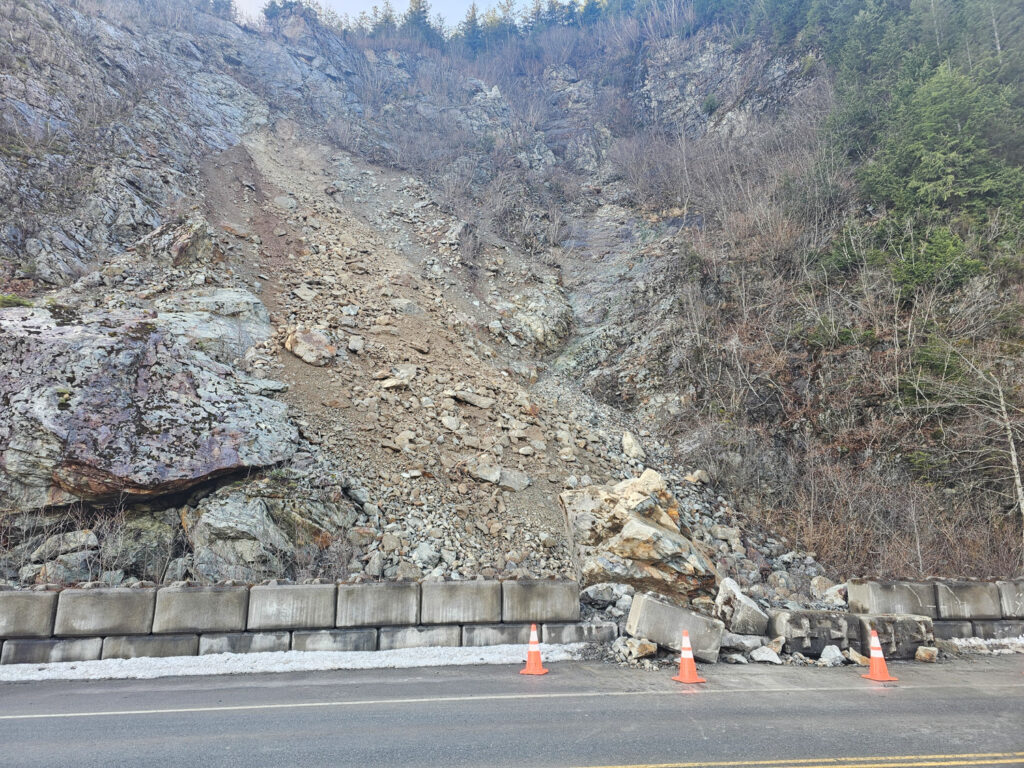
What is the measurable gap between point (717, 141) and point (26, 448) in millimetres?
32743

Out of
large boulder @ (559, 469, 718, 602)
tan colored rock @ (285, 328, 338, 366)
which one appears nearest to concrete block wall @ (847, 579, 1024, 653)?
large boulder @ (559, 469, 718, 602)

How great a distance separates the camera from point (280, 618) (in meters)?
7.63

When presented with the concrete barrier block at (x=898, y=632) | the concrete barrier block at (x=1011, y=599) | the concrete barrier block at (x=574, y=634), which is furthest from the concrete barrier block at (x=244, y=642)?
the concrete barrier block at (x=1011, y=599)

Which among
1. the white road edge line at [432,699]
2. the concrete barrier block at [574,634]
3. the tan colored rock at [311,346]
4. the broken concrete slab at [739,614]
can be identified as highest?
the tan colored rock at [311,346]

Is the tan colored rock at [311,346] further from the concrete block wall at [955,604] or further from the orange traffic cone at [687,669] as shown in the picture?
the concrete block wall at [955,604]

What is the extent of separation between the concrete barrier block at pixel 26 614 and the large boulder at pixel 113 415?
3263mm

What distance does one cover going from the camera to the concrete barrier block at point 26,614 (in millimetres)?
7059

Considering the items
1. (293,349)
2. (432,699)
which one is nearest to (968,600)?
(432,699)

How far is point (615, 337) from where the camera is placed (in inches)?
790

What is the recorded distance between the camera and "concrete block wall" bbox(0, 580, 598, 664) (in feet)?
23.5

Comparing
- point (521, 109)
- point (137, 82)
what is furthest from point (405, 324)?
point (521, 109)

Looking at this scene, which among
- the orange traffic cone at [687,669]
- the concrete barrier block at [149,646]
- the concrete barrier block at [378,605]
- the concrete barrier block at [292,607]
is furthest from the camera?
the concrete barrier block at [378,605]

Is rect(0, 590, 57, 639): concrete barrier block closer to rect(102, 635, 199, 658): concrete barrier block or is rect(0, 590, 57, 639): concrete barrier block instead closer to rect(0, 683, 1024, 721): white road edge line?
rect(102, 635, 199, 658): concrete barrier block

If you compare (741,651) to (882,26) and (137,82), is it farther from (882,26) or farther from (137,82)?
(882,26)
